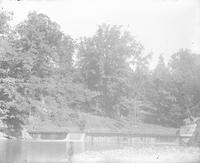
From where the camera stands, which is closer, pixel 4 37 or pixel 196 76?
pixel 4 37

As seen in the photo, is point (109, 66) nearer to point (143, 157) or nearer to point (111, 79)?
point (111, 79)

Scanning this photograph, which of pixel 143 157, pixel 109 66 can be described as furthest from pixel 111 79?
pixel 143 157

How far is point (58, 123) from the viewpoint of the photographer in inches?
2864

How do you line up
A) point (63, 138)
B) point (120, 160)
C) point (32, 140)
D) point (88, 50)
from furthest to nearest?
point (88, 50) → point (63, 138) → point (32, 140) → point (120, 160)

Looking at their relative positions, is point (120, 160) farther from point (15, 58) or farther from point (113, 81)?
point (113, 81)

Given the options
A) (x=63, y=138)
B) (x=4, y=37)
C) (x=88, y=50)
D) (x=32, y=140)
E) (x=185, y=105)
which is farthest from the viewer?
(x=88, y=50)

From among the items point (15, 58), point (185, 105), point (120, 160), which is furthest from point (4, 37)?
point (185, 105)

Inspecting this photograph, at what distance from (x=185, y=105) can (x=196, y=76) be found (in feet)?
24.2

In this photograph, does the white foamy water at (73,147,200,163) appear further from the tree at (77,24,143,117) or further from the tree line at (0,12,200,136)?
the tree at (77,24,143,117)

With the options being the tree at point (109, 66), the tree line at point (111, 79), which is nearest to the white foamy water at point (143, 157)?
the tree line at point (111, 79)

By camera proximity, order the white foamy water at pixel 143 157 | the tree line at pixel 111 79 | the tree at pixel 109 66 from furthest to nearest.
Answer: the tree at pixel 109 66 → the tree line at pixel 111 79 → the white foamy water at pixel 143 157

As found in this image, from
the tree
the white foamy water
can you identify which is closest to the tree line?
the tree

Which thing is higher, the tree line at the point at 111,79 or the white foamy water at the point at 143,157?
the tree line at the point at 111,79

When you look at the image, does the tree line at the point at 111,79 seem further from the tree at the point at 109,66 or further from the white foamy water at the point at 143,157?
the white foamy water at the point at 143,157
